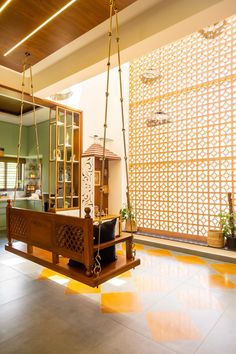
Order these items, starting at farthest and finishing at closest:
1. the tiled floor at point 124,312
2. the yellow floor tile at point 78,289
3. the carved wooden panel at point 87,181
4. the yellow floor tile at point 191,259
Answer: the carved wooden panel at point 87,181, the yellow floor tile at point 191,259, the yellow floor tile at point 78,289, the tiled floor at point 124,312

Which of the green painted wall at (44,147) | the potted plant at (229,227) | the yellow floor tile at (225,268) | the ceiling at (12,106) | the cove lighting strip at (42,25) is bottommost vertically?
the yellow floor tile at (225,268)

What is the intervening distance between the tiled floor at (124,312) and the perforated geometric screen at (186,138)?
155 centimetres

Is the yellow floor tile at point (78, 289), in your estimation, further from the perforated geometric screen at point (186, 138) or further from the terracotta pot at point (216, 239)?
the perforated geometric screen at point (186, 138)

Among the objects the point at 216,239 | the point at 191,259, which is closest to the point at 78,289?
the point at 191,259

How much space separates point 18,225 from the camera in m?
2.83

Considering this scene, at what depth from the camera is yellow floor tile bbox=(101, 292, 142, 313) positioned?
250 cm

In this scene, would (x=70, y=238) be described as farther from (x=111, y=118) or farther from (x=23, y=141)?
(x=23, y=141)

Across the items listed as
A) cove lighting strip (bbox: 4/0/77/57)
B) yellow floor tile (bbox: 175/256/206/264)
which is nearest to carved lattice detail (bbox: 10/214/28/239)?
cove lighting strip (bbox: 4/0/77/57)

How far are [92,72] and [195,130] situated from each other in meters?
2.62

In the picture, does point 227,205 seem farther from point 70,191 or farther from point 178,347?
point 70,191

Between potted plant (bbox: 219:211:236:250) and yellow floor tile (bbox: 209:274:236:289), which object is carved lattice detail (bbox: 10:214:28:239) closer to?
yellow floor tile (bbox: 209:274:236:289)

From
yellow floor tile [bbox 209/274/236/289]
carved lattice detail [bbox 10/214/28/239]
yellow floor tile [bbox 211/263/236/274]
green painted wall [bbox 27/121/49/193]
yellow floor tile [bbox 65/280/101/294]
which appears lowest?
yellow floor tile [bbox 211/263/236/274]

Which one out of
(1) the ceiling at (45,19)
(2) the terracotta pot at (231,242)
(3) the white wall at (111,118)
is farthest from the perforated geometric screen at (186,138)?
(1) the ceiling at (45,19)

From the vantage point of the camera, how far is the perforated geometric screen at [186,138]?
4477mm
